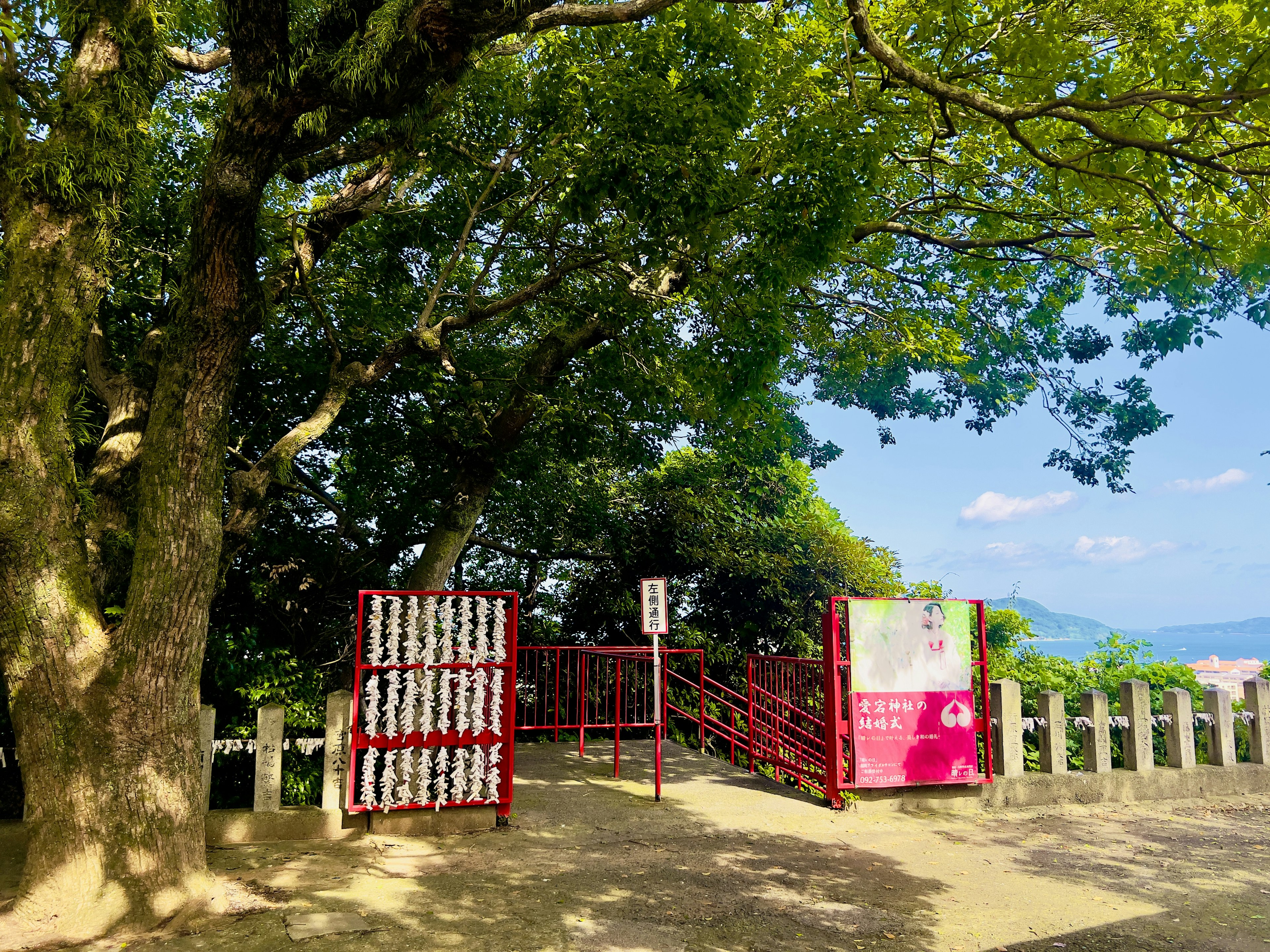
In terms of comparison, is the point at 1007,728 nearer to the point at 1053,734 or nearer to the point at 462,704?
the point at 1053,734

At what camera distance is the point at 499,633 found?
7.45 metres

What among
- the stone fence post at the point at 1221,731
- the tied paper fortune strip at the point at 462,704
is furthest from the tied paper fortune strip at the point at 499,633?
the stone fence post at the point at 1221,731

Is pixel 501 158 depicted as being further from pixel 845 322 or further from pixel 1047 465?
pixel 1047 465

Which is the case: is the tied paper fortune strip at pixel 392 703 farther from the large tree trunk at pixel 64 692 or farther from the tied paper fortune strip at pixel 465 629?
the large tree trunk at pixel 64 692

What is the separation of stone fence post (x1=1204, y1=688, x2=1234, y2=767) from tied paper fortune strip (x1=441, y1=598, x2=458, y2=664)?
9.74m

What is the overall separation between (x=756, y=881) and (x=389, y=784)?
10.5ft

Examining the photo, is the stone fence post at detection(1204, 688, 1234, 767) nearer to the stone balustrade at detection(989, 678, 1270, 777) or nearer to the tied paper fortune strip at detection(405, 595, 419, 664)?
the stone balustrade at detection(989, 678, 1270, 777)

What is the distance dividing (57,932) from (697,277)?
7641mm

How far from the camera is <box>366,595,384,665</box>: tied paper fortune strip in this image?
7.04 m

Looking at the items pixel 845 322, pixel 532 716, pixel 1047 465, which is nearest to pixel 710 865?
pixel 532 716

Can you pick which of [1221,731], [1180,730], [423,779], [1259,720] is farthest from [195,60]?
[1259,720]

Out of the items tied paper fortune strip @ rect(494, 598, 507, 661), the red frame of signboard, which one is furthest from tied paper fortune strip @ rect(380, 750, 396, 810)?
the red frame of signboard

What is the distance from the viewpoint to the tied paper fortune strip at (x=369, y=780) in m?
6.94

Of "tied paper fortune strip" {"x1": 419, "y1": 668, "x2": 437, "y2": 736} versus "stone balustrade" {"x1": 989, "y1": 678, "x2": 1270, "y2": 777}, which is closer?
"tied paper fortune strip" {"x1": 419, "y1": 668, "x2": 437, "y2": 736}
